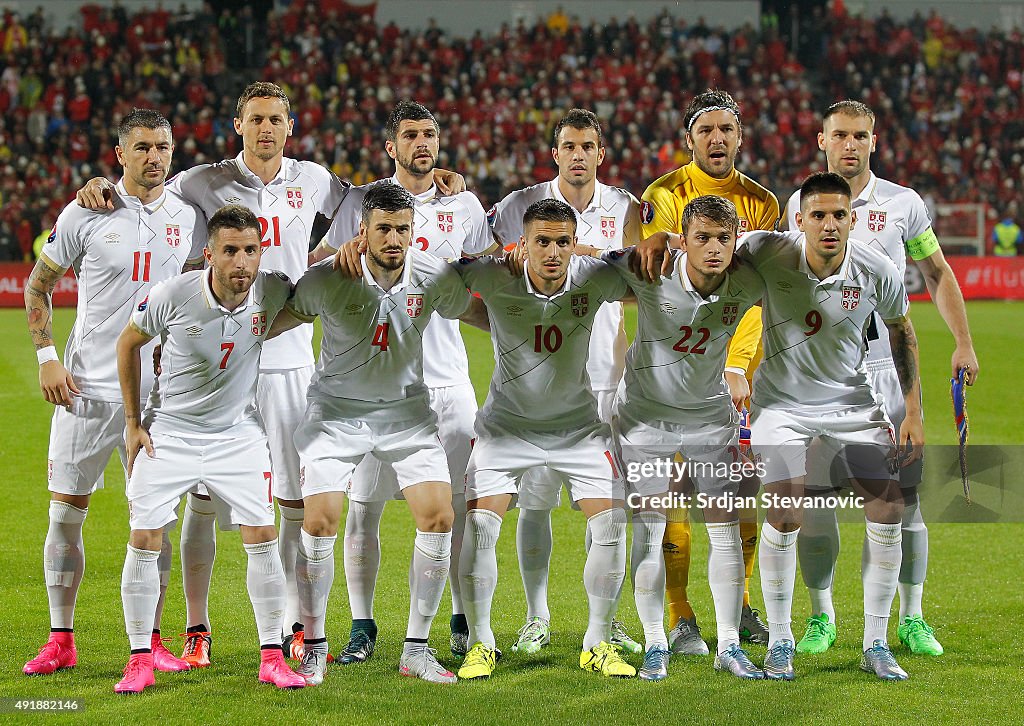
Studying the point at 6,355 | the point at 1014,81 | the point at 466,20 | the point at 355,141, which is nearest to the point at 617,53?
the point at 466,20

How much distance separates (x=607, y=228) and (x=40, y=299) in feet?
8.77

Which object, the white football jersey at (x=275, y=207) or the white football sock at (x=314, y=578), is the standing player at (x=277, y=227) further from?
the white football sock at (x=314, y=578)

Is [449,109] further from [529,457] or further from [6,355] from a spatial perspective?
[529,457]

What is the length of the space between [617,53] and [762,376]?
73.8 feet

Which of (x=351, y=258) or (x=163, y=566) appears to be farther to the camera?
(x=163, y=566)

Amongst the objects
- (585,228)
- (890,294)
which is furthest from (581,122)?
(890,294)

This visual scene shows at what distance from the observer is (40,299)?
5391 mm

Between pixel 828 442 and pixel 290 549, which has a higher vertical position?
pixel 828 442

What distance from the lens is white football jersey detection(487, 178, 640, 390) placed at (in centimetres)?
579

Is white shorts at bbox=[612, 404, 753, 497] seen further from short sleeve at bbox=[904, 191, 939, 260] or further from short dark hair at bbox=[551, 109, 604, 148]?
short dark hair at bbox=[551, 109, 604, 148]

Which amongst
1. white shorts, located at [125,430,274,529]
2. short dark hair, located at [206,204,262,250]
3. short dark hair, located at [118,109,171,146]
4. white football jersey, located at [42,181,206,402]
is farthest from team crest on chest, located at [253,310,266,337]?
short dark hair, located at [118,109,171,146]

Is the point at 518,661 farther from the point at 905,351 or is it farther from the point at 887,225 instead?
the point at 887,225

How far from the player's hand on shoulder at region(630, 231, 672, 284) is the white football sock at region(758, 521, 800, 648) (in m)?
1.19

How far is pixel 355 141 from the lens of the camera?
2325 cm
